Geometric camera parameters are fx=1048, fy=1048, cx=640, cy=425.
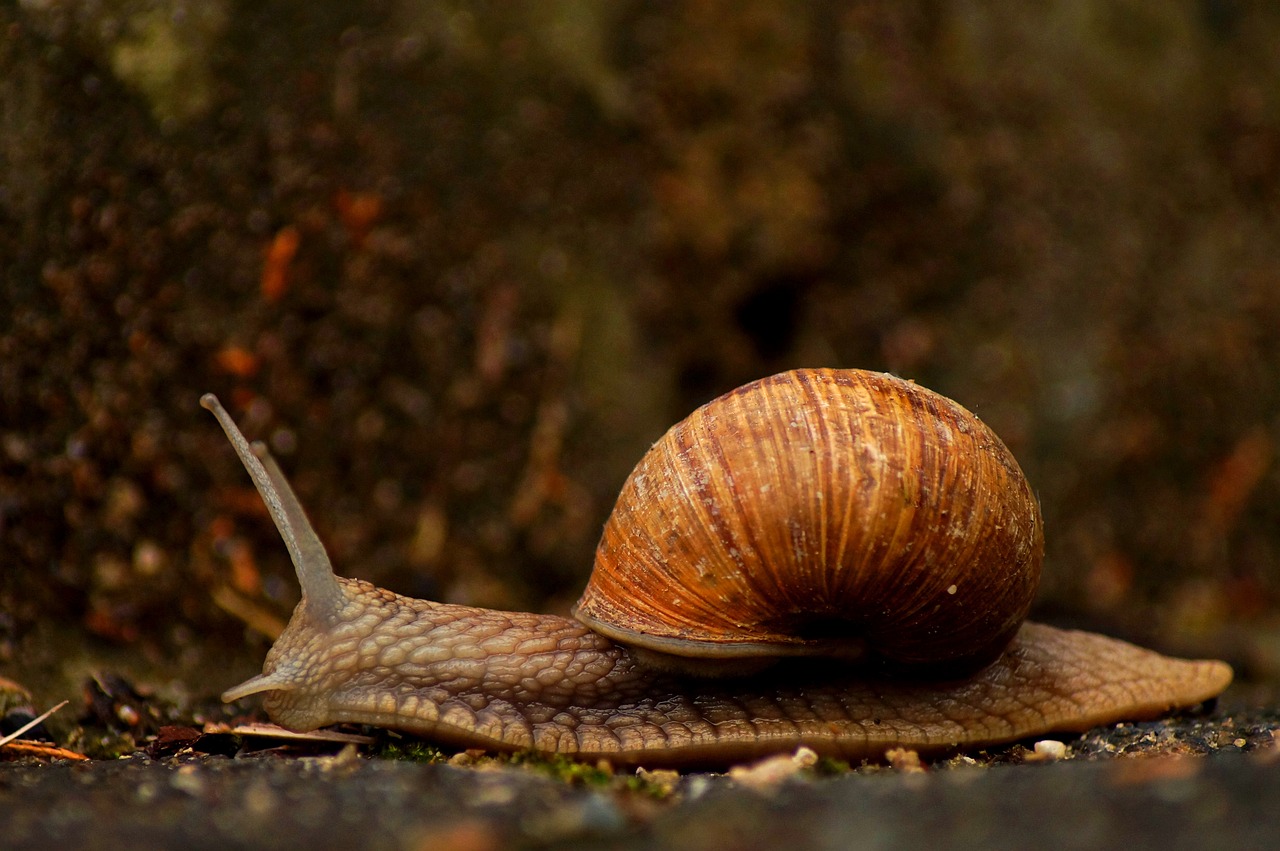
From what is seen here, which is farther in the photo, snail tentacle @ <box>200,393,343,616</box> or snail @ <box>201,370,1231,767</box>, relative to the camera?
snail tentacle @ <box>200,393,343,616</box>

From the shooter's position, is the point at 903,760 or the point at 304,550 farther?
the point at 304,550

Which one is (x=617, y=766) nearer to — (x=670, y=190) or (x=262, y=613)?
(x=262, y=613)

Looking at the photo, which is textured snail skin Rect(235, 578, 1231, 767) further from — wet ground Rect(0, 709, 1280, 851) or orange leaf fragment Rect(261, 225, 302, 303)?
orange leaf fragment Rect(261, 225, 302, 303)

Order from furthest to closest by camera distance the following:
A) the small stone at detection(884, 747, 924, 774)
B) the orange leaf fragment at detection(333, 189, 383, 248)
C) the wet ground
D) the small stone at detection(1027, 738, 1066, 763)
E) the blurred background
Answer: the orange leaf fragment at detection(333, 189, 383, 248) → the blurred background → the small stone at detection(1027, 738, 1066, 763) → the small stone at detection(884, 747, 924, 774) → the wet ground

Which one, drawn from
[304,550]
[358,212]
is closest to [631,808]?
[304,550]

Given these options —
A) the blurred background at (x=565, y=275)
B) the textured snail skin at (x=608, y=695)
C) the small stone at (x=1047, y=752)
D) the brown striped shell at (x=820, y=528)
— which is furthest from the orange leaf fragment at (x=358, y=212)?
the small stone at (x=1047, y=752)

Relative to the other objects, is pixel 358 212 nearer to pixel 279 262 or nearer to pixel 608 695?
pixel 279 262

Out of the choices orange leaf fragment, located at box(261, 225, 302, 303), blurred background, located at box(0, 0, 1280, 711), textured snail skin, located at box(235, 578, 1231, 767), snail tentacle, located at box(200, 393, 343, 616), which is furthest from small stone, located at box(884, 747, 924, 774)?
orange leaf fragment, located at box(261, 225, 302, 303)
